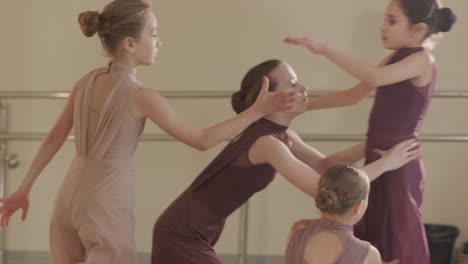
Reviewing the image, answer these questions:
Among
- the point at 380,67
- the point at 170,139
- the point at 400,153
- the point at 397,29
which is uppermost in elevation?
the point at 397,29

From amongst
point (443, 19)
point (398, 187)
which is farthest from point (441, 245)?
point (443, 19)

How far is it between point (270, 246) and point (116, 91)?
5.83 feet

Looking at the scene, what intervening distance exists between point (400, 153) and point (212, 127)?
1.91 feet

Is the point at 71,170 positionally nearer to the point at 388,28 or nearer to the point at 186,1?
the point at 388,28

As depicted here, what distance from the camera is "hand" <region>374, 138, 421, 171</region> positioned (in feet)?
7.39

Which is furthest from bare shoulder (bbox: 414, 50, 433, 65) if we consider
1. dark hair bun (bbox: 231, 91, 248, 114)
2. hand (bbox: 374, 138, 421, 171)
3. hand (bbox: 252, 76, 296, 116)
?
dark hair bun (bbox: 231, 91, 248, 114)

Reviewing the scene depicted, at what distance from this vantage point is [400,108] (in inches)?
92.3

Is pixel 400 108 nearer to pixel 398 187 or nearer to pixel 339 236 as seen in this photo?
pixel 398 187

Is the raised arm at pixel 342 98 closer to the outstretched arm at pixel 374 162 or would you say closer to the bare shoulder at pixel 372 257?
the outstretched arm at pixel 374 162

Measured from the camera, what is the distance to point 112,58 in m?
2.41

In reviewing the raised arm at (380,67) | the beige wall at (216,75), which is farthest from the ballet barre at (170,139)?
the raised arm at (380,67)

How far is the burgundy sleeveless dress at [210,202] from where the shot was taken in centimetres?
231

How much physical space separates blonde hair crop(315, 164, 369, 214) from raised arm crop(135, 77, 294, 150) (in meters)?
0.31

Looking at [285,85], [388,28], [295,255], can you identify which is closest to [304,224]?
[295,255]
